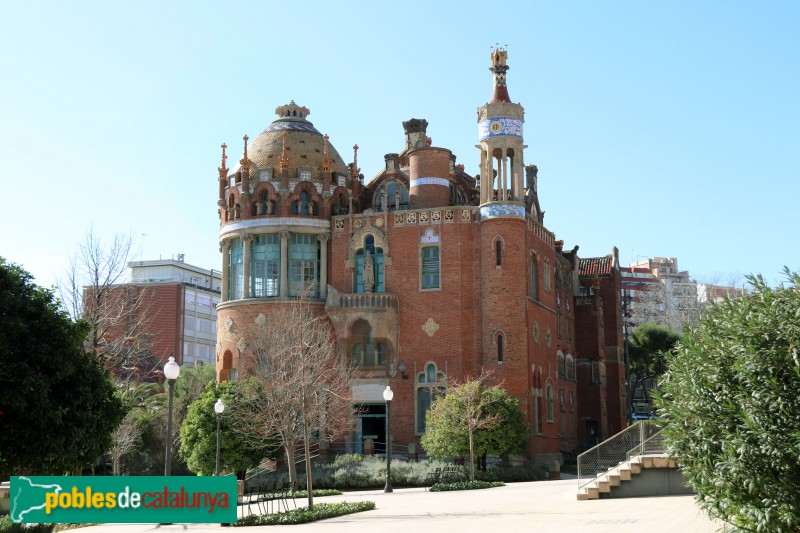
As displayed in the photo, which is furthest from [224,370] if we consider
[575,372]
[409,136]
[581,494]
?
[581,494]

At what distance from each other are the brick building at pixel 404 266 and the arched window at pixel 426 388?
0.06 m

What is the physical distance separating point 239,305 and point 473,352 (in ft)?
41.1

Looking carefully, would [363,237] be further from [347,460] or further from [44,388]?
[44,388]

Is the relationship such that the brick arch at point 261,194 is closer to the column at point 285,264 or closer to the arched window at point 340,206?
the column at point 285,264

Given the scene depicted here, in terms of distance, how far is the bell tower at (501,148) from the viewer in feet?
159

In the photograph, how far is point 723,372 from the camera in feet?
48.1

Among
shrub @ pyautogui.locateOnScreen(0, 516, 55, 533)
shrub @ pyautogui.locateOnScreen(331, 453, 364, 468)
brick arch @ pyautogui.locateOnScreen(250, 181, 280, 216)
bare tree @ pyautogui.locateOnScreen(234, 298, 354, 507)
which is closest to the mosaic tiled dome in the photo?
brick arch @ pyautogui.locateOnScreen(250, 181, 280, 216)

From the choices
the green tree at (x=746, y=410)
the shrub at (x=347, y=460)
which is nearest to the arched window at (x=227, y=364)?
the shrub at (x=347, y=460)

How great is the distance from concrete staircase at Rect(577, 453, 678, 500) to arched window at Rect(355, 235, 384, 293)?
24022 mm

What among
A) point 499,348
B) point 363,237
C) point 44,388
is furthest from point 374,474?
point 44,388

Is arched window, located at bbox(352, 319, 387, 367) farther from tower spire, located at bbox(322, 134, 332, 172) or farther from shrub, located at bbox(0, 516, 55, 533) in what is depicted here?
shrub, located at bbox(0, 516, 55, 533)

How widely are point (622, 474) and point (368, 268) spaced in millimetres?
24770

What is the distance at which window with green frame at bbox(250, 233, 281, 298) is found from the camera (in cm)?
5097

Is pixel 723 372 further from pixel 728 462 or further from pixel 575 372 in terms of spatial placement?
pixel 575 372
